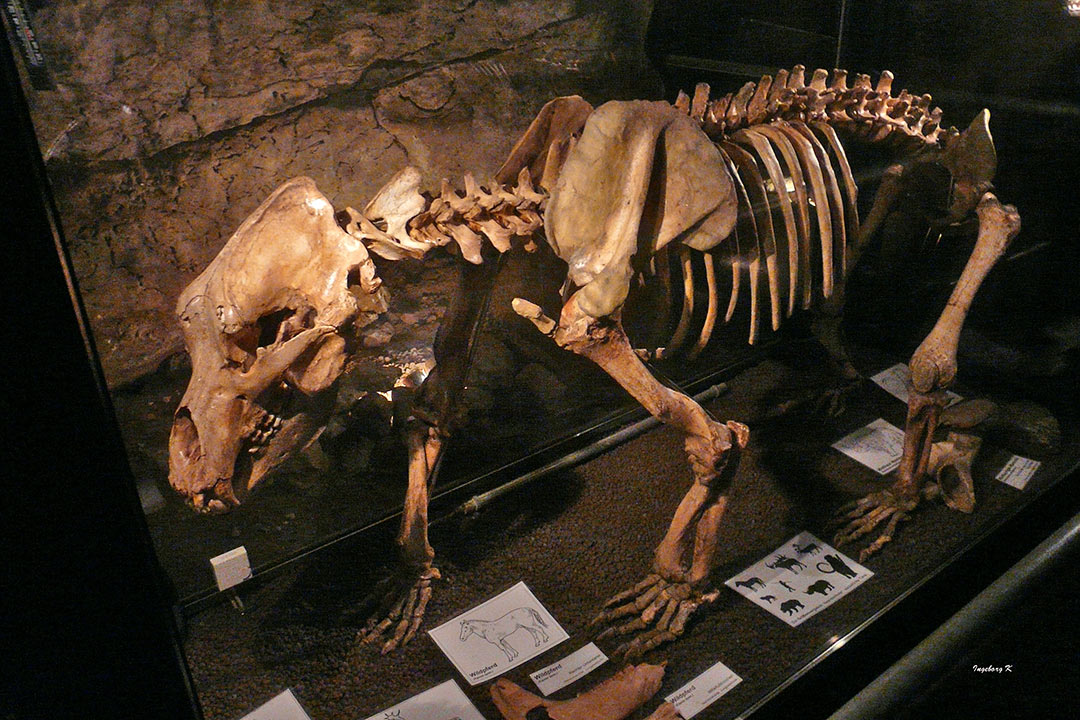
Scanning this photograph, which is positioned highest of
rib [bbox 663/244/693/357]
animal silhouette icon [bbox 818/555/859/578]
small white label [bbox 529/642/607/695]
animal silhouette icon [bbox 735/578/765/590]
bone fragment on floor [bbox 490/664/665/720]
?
rib [bbox 663/244/693/357]

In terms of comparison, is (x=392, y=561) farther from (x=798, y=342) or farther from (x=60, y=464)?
(x=798, y=342)

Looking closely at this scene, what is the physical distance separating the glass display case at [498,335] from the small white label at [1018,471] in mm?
21

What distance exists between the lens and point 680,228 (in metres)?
2.32

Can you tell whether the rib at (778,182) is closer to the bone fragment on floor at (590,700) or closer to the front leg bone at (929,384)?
the front leg bone at (929,384)

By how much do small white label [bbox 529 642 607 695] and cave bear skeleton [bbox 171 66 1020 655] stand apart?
105 millimetres

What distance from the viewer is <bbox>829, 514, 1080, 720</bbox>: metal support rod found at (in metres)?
2.38

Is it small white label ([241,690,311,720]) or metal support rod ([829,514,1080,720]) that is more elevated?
small white label ([241,690,311,720])

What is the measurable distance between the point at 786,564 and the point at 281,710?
1.62 meters

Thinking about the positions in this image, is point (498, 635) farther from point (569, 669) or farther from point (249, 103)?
point (249, 103)

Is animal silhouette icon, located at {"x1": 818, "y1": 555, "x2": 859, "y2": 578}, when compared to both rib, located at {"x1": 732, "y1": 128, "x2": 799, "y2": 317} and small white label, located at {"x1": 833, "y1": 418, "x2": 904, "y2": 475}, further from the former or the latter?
rib, located at {"x1": 732, "y1": 128, "x2": 799, "y2": 317}

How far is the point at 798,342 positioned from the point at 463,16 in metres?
2.26

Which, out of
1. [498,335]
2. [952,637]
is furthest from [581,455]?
[952,637]

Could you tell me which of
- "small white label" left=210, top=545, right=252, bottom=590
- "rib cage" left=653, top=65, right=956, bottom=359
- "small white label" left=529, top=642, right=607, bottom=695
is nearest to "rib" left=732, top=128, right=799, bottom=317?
"rib cage" left=653, top=65, right=956, bottom=359

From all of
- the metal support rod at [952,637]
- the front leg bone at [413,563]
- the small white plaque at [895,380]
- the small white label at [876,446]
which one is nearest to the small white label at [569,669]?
the front leg bone at [413,563]
